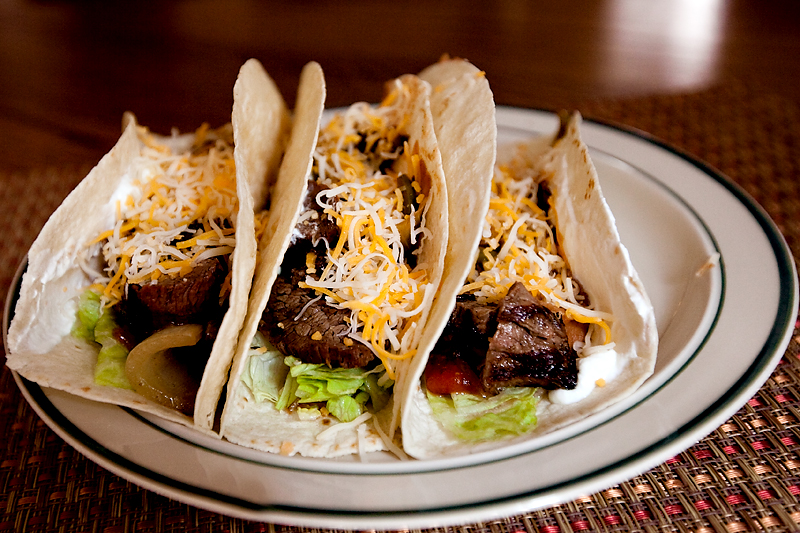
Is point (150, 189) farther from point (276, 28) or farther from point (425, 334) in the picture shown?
point (276, 28)

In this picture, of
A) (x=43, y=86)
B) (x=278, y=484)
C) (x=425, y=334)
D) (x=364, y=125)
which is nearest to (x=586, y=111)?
(x=364, y=125)

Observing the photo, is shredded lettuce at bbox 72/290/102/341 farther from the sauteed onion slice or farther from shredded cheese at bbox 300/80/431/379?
shredded cheese at bbox 300/80/431/379

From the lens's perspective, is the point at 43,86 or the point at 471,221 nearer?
the point at 471,221

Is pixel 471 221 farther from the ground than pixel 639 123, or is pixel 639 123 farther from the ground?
pixel 471 221

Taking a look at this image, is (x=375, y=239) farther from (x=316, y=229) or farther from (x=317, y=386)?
(x=317, y=386)

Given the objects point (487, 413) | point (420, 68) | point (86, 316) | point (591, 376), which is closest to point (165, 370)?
point (86, 316)

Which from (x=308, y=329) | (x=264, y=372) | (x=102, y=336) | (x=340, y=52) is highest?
(x=340, y=52)

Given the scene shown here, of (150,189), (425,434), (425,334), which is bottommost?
(425,434)
